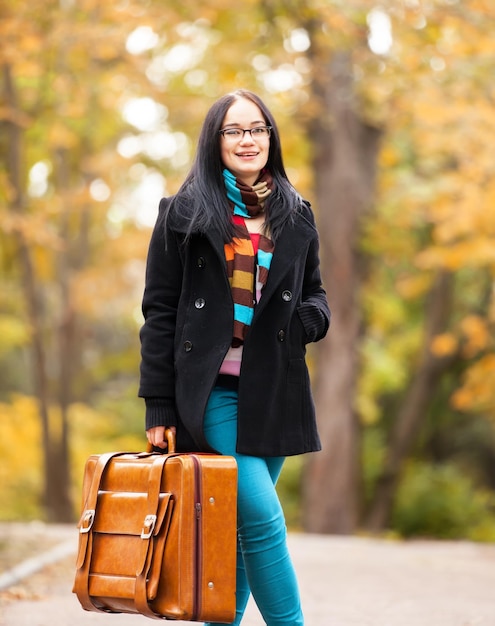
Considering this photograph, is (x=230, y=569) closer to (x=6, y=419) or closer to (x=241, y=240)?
(x=241, y=240)

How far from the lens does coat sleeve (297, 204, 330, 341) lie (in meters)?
4.03

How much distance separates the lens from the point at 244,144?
4035 mm

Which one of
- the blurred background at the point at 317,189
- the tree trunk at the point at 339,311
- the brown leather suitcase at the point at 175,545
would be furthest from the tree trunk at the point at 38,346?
the brown leather suitcase at the point at 175,545

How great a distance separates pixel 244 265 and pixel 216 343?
293 millimetres

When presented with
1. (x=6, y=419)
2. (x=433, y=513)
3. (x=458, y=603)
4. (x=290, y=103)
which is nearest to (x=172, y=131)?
(x=290, y=103)

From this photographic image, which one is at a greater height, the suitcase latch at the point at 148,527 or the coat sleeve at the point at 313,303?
the coat sleeve at the point at 313,303

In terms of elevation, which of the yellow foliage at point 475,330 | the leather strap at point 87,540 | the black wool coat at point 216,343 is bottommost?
the yellow foliage at point 475,330

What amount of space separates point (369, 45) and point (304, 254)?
9.43 meters

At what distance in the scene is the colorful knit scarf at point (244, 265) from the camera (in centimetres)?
390

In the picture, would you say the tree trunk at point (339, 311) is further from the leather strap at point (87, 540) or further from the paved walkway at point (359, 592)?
the leather strap at point (87, 540)

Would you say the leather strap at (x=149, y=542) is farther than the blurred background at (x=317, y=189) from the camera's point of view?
No

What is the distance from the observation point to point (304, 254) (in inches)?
159

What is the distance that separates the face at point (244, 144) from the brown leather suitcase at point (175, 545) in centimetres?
106

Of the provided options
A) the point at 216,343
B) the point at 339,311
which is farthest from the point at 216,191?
the point at 339,311
